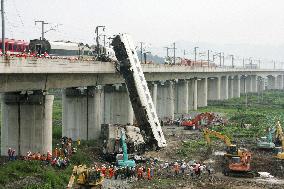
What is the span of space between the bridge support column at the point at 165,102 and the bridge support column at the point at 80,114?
34.1 meters

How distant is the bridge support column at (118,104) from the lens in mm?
64438

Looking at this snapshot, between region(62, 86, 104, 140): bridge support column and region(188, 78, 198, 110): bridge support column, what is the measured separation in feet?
177

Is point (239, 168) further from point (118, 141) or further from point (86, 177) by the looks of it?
point (86, 177)

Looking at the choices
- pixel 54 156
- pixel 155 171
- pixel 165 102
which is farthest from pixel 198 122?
pixel 54 156

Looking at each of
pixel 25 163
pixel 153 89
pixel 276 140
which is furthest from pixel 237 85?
pixel 25 163

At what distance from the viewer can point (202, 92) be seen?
117m

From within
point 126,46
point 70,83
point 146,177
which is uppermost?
point 126,46

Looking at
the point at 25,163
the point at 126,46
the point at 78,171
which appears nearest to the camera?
the point at 78,171

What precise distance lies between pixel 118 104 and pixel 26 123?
997 inches

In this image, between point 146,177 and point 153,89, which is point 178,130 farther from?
point 146,177

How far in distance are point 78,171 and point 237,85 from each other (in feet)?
453

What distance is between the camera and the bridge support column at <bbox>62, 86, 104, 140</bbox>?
5503 centimetres

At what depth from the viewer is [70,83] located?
46750 millimetres

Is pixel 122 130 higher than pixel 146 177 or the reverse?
higher
